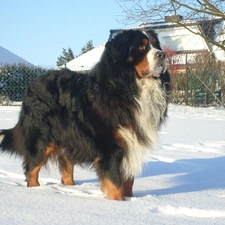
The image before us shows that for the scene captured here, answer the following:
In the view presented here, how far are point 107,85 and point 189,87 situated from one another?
1500cm

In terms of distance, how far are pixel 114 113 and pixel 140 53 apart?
0.60 metres

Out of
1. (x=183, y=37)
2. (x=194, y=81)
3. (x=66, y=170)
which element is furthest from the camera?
(x=183, y=37)

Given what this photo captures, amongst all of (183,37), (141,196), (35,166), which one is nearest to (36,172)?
(35,166)

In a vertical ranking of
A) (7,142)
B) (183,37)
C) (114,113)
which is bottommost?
(7,142)

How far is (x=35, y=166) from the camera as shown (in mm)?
4281

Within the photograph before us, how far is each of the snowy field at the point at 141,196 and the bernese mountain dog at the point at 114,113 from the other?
1.01 feet

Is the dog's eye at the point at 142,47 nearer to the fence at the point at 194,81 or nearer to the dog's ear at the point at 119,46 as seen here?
the dog's ear at the point at 119,46

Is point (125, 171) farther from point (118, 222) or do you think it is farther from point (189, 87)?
point (189, 87)

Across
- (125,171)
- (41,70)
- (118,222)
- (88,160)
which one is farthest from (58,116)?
(41,70)

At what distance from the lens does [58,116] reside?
4.20 meters

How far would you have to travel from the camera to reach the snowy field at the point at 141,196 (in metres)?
2.83

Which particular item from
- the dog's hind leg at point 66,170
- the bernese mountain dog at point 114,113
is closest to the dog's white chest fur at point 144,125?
the bernese mountain dog at point 114,113

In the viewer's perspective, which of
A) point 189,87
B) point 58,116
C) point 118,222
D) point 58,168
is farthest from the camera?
point 189,87

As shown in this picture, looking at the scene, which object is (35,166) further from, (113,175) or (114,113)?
(114,113)
